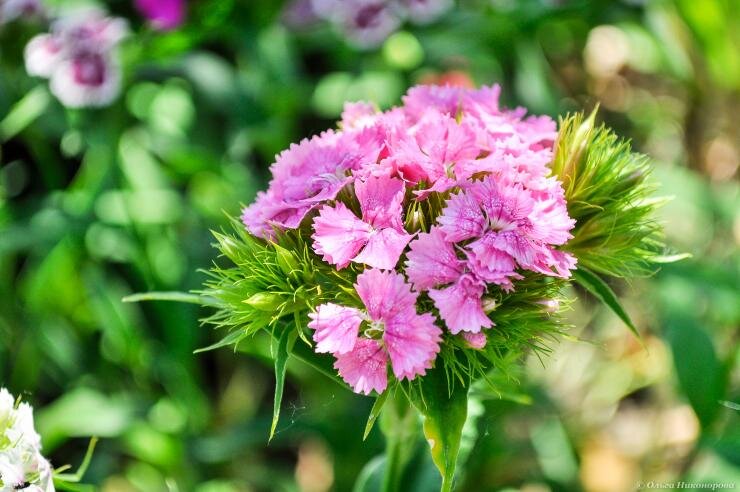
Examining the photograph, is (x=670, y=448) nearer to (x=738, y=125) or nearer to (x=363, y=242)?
(x=738, y=125)

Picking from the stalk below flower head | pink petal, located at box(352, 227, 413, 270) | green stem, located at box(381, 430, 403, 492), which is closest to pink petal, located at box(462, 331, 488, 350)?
pink petal, located at box(352, 227, 413, 270)

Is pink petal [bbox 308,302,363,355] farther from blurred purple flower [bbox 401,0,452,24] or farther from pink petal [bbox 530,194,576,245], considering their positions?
blurred purple flower [bbox 401,0,452,24]

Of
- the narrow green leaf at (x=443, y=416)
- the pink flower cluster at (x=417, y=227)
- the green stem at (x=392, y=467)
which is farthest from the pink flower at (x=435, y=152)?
the green stem at (x=392, y=467)

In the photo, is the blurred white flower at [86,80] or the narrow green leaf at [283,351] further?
the blurred white flower at [86,80]

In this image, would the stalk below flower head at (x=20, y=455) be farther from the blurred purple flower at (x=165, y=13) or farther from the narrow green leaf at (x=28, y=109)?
the blurred purple flower at (x=165, y=13)

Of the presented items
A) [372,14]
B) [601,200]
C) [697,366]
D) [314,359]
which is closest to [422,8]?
[372,14]

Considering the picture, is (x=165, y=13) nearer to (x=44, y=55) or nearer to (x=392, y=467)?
(x=44, y=55)
